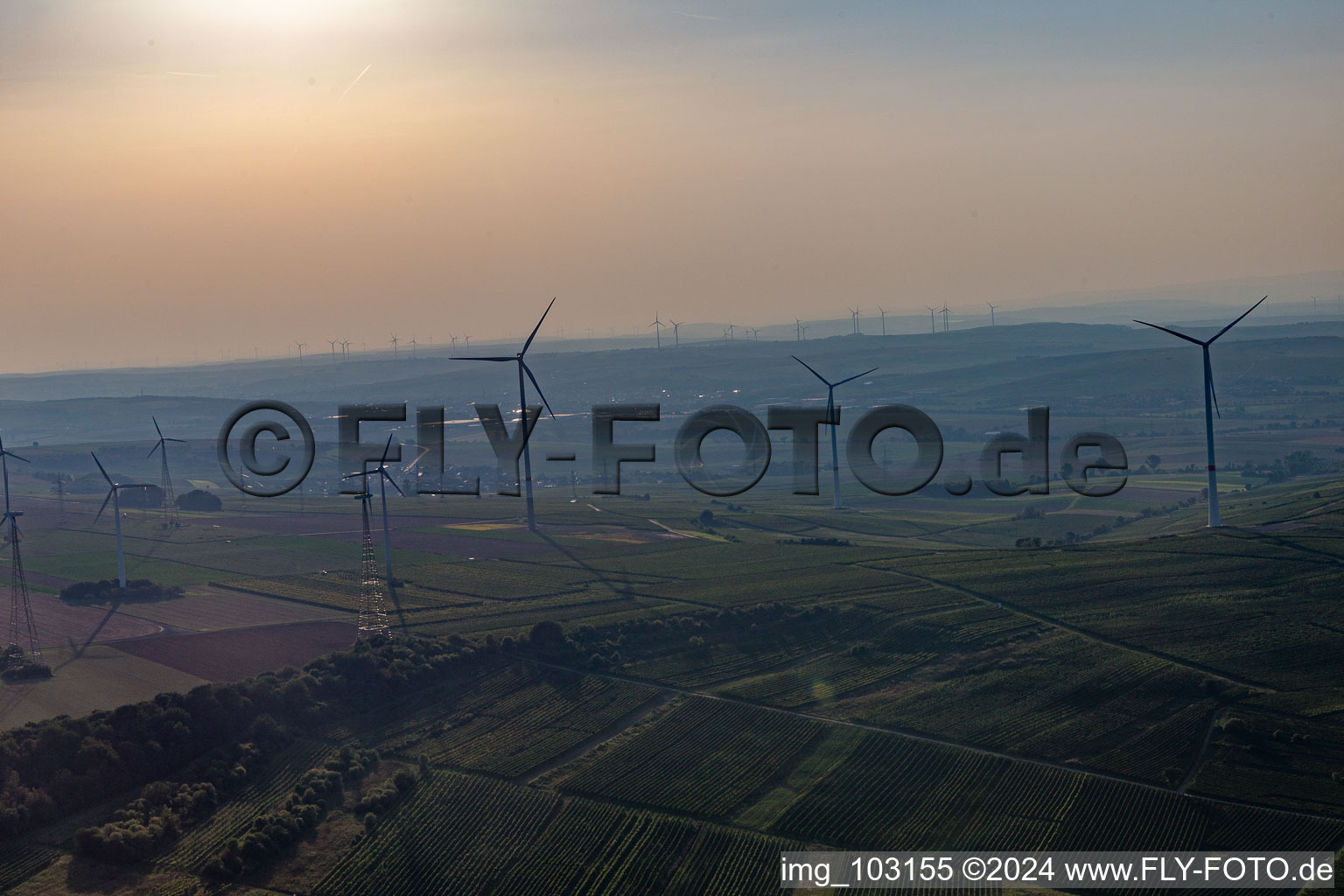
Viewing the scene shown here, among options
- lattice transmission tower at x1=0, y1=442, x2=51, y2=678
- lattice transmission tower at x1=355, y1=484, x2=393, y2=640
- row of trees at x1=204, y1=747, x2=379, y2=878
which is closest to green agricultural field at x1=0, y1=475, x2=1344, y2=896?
row of trees at x1=204, y1=747, x2=379, y2=878

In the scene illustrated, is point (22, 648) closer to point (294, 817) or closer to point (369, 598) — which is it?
point (369, 598)

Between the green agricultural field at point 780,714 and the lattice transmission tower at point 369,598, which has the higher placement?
the lattice transmission tower at point 369,598

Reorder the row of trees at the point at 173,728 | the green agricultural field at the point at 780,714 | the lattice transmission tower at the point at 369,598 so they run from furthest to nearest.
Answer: the lattice transmission tower at the point at 369,598 → the row of trees at the point at 173,728 → the green agricultural field at the point at 780,714

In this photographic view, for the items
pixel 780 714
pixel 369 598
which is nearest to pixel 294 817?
pixel 780 714

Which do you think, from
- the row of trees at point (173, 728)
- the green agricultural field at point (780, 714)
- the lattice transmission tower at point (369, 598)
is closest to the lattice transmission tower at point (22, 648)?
the green agricultural field at point (780, 714)

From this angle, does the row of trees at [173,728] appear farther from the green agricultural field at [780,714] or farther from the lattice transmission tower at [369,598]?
the lattice transmission tower at [369,598]

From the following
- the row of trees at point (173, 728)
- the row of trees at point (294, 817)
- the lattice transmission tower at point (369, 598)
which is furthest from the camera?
the lattice transmission tower at point (369, 598)

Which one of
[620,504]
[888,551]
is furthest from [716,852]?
[620,504]

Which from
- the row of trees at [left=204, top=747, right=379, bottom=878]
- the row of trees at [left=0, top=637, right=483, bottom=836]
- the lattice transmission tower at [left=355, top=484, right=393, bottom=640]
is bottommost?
the row of trees at [left=204, top=747, right=379, bottom=878]

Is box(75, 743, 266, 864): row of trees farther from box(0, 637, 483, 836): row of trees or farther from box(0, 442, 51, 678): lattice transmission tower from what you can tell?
box(0, 442, 51, 678): lattice transmission tower

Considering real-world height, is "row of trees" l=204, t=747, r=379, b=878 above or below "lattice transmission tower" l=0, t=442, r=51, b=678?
below

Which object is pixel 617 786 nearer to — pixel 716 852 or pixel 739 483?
pixel 716 852
